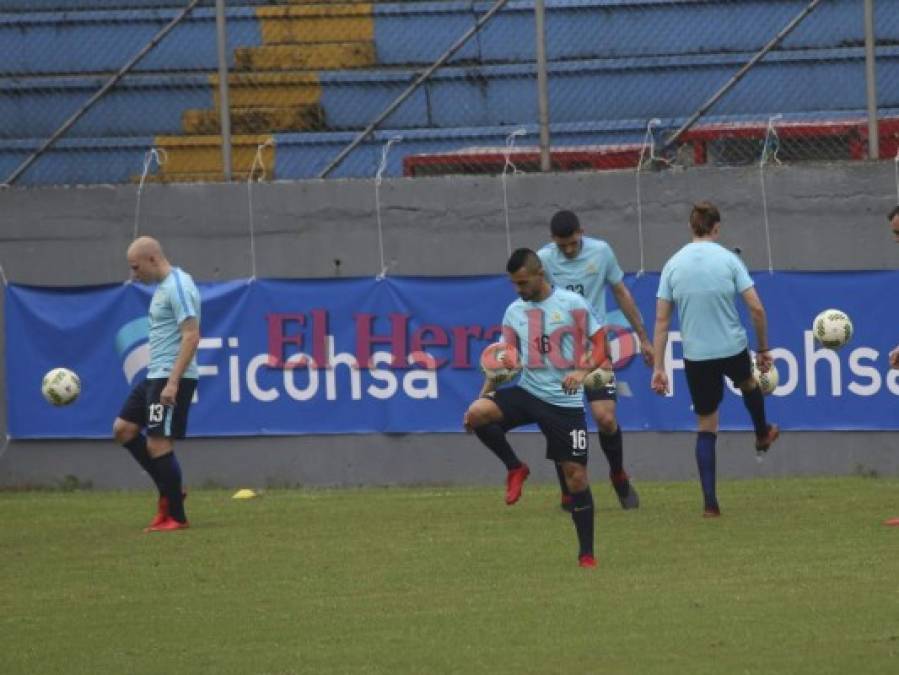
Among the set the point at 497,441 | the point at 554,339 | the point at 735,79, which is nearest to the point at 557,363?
the point at 554,339

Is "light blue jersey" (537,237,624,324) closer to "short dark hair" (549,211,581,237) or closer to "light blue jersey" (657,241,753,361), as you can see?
"short dark hair" (549,211,581,237)

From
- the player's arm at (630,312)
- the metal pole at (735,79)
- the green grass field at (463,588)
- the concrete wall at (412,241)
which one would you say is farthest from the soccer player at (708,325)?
the metal pole at (735,79)

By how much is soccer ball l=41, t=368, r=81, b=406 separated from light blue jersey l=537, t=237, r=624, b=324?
13.5 feet

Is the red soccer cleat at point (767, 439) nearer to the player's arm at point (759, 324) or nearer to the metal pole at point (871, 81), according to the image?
the player's arm at point (759, 324)

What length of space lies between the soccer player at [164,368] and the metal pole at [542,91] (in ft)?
15.7

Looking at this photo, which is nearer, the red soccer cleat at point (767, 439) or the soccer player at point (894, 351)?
the soccer player at point (894, 351)

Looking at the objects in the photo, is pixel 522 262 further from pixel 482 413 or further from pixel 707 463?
pixel 707 463

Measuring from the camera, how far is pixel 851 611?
9.12 meters

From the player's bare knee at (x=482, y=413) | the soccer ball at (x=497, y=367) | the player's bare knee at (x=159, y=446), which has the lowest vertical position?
the player's bare knee at (x=159, y=446)

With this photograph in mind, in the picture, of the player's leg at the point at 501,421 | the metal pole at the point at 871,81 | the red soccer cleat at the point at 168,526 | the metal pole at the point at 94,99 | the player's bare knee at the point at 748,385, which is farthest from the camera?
the metal pole at the point at 94,99

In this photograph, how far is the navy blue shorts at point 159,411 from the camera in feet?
43.7

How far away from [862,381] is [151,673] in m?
9.10

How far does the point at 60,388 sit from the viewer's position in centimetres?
1513

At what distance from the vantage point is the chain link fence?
17.5m
